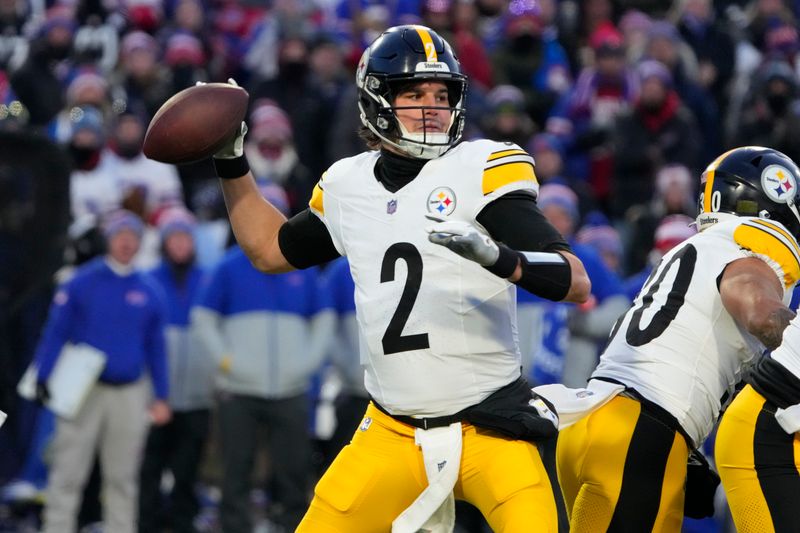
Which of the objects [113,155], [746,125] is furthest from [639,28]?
[113,155]

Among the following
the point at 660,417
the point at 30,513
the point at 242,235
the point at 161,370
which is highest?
the point at 242,235

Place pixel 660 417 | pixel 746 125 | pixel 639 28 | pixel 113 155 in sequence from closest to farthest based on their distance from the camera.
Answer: pixel 660 417 < pixel 113 155 < pixel 746 125 < pixel 639 28

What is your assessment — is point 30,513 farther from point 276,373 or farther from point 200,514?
point 276,373

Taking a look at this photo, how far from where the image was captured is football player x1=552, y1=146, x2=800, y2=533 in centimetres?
447

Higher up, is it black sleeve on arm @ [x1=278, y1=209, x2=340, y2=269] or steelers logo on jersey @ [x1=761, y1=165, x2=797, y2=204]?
steelers logo on jersey @ [x1=761, y1=165, x2=797, y2=204]

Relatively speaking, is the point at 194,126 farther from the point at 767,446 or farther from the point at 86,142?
the point at 86,142

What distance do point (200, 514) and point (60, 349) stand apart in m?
1.32

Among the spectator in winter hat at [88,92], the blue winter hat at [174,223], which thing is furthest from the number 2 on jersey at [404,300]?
the spectator in winter hat at [88,92]

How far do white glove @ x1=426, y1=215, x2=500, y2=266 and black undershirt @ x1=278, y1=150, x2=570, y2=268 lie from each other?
0.30 m

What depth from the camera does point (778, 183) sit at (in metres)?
4.61

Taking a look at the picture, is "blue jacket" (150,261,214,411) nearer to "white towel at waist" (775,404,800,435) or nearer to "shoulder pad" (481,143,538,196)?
"shoulder pad" (481,143,538,196)

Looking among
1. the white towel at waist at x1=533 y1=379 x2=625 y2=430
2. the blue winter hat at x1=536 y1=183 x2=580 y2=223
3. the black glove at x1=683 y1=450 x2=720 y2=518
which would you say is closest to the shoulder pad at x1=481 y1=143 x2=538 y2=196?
the white towel at waist at x1=533 y1=379 x2=625 y2=430

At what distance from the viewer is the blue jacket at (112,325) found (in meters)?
7.83

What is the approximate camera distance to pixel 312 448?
8641 millimetres
